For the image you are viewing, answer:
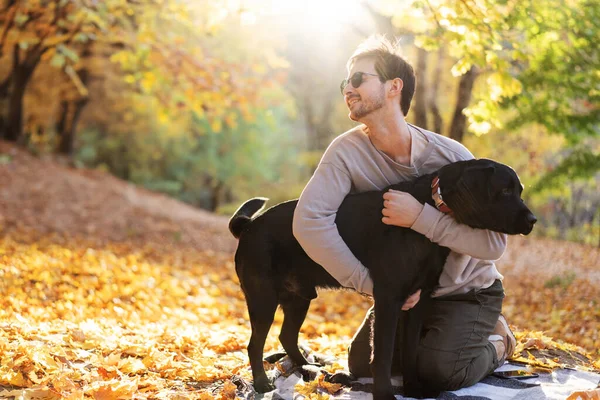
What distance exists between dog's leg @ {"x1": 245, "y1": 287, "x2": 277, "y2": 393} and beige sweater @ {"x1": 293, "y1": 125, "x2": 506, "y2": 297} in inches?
16.5

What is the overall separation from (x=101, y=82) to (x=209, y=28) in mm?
11750

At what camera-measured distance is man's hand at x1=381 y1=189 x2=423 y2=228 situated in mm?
3012

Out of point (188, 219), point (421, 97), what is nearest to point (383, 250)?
point (421, 97)

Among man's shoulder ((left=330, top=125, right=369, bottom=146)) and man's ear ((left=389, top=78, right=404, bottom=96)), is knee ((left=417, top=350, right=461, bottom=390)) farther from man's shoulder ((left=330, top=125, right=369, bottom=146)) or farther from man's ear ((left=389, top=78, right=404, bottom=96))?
man's ear ((left=389, top=78, right=404, bottom=96))

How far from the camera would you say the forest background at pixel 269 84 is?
609cm

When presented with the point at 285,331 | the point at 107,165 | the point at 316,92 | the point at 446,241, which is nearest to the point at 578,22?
the point at 446,241

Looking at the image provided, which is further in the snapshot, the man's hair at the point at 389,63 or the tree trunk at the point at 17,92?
the tree trunk at the point at 17,92

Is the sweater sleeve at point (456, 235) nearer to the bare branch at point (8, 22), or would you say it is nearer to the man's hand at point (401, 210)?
the man's hand at point (401, 210)

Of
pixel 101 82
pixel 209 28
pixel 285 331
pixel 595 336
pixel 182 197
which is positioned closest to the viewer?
pixel 285 331

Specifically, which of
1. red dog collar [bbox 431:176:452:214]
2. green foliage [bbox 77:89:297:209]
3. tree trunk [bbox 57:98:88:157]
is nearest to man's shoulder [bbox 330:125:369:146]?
red dog collar [bbox 431:176:452:214]

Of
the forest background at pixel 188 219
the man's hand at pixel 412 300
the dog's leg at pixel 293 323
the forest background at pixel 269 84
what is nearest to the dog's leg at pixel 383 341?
the man's hand at pixel 412 300

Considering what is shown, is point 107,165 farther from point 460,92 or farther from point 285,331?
point 285,331

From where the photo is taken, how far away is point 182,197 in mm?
30562

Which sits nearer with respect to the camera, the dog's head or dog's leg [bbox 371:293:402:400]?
the dog's head
